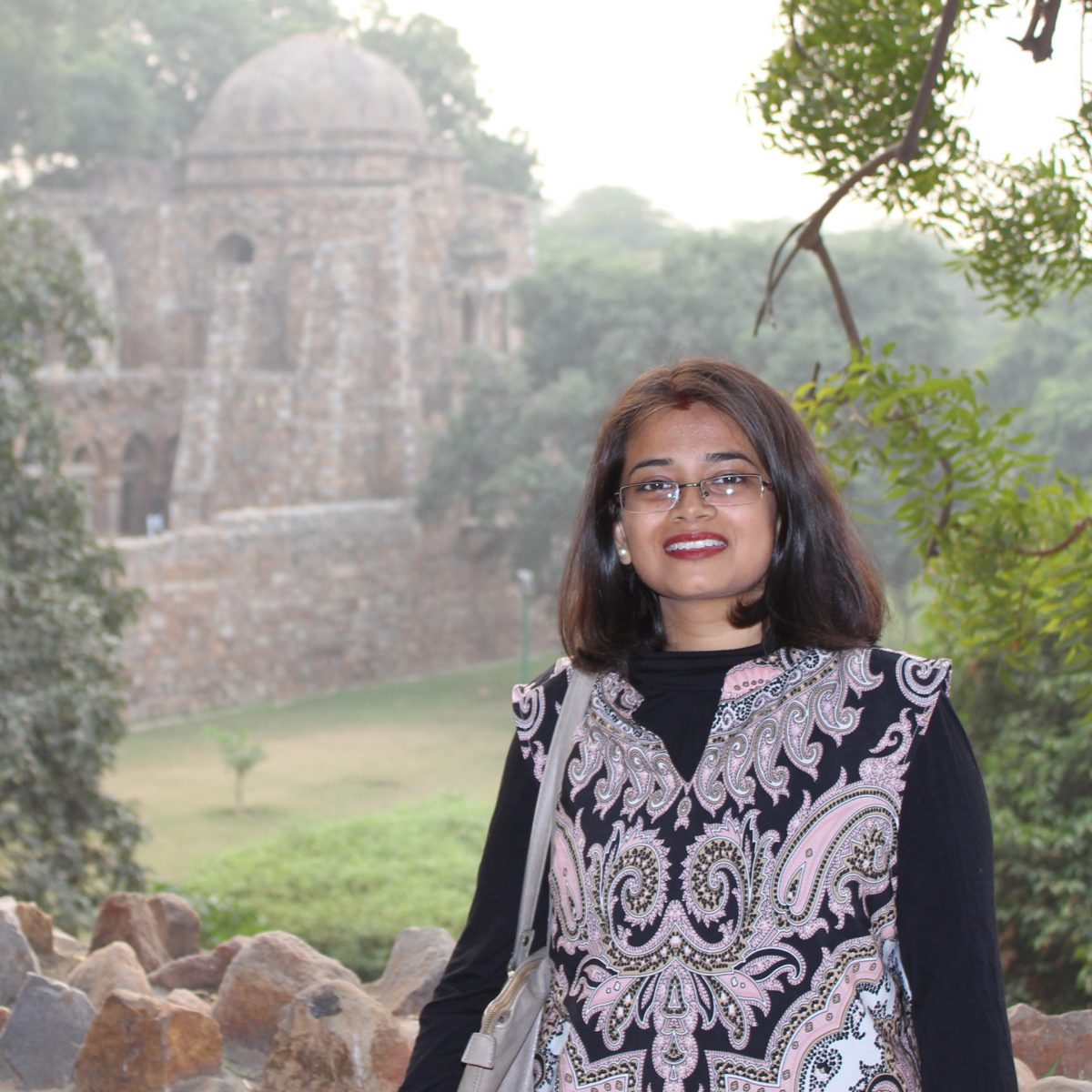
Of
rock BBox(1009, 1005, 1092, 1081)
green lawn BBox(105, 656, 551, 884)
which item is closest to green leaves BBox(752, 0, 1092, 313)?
rock BBox(1009, 1005, 1092, 1081)

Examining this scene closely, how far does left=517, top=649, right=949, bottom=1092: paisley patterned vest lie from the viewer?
144 cm

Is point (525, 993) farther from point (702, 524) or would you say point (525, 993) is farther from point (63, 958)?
point (63, 958)

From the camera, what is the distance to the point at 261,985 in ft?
8.85

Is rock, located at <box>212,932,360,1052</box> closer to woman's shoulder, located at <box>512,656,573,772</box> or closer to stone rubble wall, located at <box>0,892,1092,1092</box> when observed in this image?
stone rubble wall, located at <box>0,892,1092,1092</box>

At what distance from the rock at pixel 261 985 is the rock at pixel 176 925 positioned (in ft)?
2.29

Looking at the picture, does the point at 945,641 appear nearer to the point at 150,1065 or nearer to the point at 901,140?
the point at 901,140

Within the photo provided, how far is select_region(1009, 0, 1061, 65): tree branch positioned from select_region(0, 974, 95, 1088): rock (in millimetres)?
2133

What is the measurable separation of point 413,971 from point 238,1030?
393 millimetres

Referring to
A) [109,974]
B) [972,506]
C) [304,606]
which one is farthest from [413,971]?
[304,606]

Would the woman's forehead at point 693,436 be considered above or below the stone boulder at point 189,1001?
above

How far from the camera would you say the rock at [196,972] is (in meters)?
3.07

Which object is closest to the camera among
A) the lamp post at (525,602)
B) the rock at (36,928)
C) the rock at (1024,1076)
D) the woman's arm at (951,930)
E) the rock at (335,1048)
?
the woman's arm at (951,930)

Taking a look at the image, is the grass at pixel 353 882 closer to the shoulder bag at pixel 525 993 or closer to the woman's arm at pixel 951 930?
the shoulder bag at pixel 525 993

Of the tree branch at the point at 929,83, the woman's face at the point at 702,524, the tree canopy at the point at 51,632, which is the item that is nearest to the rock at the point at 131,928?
the woman's face at the point at 702,524
